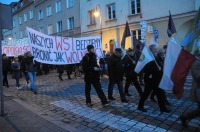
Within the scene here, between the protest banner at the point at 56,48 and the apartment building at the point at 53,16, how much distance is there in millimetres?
16589

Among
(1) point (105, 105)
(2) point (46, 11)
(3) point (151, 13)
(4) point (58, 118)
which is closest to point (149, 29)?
(3) point (151, 13)

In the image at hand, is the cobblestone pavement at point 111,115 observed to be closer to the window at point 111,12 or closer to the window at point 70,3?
the window at point 111,12

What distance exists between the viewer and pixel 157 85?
5.95 m

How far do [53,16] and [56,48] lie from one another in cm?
2388

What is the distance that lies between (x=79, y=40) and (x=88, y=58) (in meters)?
4.30

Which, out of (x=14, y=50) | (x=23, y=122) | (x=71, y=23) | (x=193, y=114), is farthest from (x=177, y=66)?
(x=71, y=23)

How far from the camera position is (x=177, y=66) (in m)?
4.66

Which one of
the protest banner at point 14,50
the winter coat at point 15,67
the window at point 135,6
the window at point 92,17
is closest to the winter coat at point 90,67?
the winter coat at point 15,67

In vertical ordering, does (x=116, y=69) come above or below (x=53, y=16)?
below

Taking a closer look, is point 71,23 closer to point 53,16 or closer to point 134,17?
point 53,16

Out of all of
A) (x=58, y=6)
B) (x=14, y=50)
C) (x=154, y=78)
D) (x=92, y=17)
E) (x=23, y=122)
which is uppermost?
(x=58, y=6)

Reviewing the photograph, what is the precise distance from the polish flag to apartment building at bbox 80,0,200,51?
36.5 ft

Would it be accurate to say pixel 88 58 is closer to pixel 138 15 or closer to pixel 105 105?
pixel 105 105

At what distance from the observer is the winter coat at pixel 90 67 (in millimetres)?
6758
